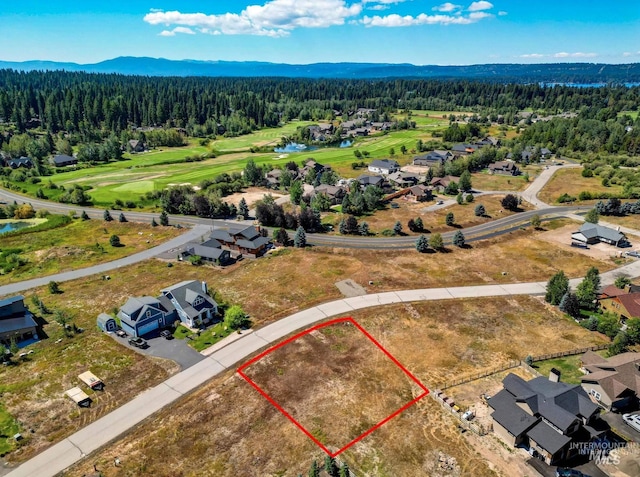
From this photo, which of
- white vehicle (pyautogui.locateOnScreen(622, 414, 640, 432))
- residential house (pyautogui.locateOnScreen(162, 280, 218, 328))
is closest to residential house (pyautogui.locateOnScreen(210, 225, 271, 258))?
residential house (pyautogui.locateOnScreen(162, 280, 218, 328))

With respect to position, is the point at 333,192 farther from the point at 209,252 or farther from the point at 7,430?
the point at 7,430

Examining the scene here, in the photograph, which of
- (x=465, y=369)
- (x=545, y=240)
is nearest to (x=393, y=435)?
(x=465, y=369)

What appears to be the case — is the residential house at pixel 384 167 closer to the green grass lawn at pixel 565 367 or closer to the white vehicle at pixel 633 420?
the green grass lawn at pixel 565 367

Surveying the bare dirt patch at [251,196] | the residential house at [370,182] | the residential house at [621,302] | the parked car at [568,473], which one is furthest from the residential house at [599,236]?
the bare dirt patch at [251,196]

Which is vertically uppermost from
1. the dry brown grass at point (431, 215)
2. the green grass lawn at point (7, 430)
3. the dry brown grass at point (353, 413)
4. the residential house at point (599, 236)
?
the residential house at point (599, 236)

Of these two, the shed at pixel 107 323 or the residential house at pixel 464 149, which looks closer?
the shed at pixel 107 323

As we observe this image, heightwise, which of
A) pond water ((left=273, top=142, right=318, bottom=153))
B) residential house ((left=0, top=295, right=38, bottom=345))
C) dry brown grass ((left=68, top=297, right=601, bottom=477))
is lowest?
dry brown grass ((left=68, top=297, right=601, bottom=477))

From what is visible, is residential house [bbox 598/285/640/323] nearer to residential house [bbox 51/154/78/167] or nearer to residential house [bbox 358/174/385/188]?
residential house [bbox 358/174/385/188]
